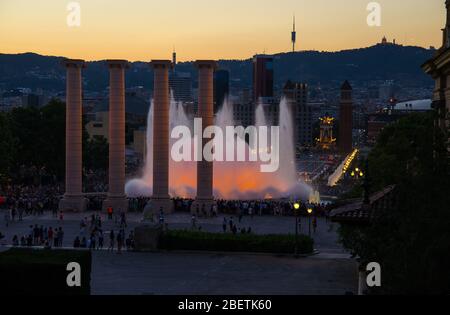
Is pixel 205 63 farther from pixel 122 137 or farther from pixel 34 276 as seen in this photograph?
pixel 34 276

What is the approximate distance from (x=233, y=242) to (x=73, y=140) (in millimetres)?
23237

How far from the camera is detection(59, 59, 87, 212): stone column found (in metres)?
63.4

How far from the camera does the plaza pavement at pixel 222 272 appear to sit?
3484cm

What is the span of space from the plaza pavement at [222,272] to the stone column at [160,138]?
12099 mm

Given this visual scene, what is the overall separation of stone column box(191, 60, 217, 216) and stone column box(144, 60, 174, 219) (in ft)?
7.98

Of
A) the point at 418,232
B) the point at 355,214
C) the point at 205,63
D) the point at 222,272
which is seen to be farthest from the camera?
the point at 205,63

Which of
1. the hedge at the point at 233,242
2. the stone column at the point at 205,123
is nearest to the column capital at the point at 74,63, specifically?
the stone column at the point at 205,123

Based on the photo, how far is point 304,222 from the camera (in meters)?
59.0

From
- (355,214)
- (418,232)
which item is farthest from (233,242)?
(418,232)

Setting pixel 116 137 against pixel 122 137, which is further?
pixel 122 137

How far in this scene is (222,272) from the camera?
1544 inches

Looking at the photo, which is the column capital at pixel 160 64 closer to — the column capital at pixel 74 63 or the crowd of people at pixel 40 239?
the column capital at pixel 74 63

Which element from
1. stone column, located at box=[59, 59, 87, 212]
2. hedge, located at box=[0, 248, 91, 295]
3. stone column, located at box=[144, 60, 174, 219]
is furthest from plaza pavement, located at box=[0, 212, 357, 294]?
stone column, located at box=[59, 59, 87, 212]

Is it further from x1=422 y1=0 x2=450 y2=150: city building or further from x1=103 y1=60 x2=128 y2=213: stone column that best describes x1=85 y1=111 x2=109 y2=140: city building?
x1=422 y1=0 x2=450 y2=150: city building
